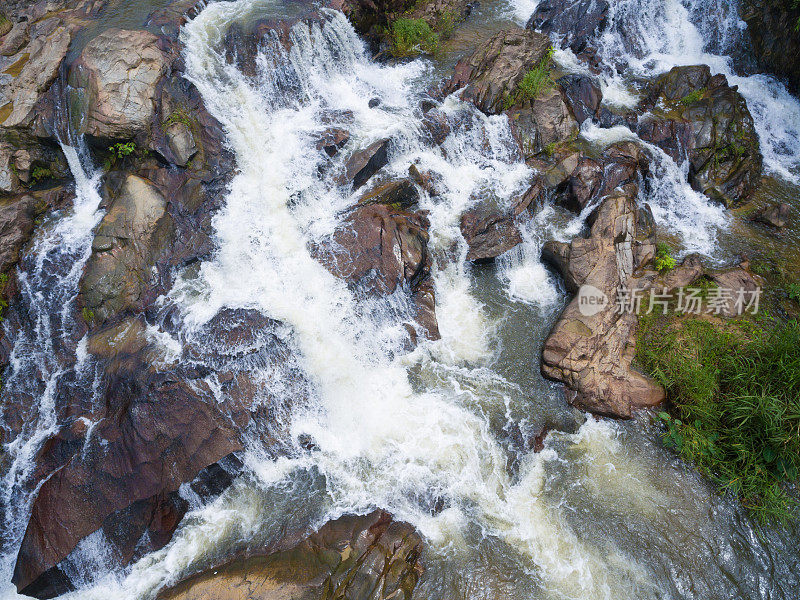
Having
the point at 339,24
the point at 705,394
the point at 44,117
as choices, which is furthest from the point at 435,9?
the point at 705,394

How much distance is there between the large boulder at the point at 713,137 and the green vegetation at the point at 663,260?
2622mm

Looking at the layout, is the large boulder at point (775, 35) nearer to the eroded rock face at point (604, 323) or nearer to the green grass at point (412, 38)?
the eroded rock face at point (604, 323)

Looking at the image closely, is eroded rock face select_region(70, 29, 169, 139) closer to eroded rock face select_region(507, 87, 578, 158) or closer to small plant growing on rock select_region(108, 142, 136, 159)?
small plant growing on rock select_region(108, 142, 136, 159)

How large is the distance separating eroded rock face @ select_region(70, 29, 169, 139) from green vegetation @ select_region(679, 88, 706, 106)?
12.9 m

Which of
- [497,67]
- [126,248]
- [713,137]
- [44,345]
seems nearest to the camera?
[44,345]

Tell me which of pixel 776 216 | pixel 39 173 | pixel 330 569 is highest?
pixel 776 216

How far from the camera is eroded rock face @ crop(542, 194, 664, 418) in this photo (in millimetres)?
7688

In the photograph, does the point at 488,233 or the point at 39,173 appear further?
the point at 488,233

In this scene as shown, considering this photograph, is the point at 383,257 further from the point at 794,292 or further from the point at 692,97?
the point at 692,97

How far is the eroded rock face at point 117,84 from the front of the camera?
9203 millimetres

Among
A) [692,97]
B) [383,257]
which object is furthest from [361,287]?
[692,97]

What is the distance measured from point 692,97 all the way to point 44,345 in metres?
15.7

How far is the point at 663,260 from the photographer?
9.13 m

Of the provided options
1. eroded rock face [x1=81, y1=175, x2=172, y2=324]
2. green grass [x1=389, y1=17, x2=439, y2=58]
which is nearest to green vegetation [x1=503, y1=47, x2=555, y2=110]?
green grass [x1=389, y1=17, x2=439, y2=58]
